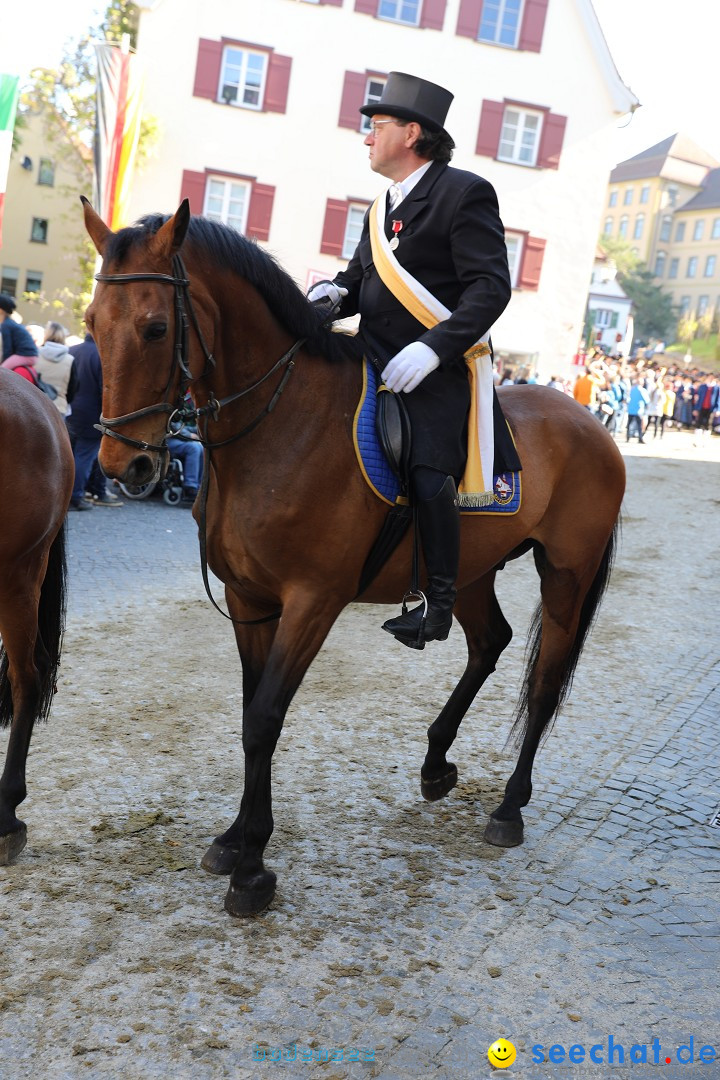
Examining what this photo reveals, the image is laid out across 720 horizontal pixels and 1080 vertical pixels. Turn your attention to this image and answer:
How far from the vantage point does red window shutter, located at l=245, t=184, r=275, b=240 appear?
28531mm

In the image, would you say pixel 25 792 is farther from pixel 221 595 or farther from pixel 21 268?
pixel 21 268

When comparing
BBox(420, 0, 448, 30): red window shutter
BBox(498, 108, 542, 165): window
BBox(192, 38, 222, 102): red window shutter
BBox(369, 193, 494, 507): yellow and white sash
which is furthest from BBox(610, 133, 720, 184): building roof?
BBox(369, 193, 494, 507): yellow and white sash

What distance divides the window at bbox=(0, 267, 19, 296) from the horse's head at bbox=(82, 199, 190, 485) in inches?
1970

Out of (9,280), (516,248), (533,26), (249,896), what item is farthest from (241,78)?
(249,896)

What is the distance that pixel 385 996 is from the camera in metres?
Result: 3.27

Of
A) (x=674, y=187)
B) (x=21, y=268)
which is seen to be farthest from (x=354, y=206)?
(x=674, y=187)

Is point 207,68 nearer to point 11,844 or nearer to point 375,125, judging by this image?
point 375,125

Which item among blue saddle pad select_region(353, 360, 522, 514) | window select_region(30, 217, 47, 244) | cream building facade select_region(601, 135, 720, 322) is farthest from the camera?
cream building facade select_region(601, 135, 720, 322)

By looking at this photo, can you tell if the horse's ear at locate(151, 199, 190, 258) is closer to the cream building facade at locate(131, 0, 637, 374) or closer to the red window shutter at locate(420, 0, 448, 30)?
the cream building facade at locate(131, 0, 637, 374)

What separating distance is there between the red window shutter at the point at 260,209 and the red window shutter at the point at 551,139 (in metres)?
8.24

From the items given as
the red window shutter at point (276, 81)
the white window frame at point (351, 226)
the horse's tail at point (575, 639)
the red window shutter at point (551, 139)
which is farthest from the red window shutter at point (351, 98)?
the horse's tail at point (575, 639)

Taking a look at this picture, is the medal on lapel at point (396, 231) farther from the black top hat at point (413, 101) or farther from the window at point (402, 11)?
the window at point (402, 11)

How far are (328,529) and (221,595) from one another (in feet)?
16.9

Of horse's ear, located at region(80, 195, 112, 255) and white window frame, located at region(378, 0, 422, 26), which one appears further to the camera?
white window frame, located at region(378, 0, 422, 26)
